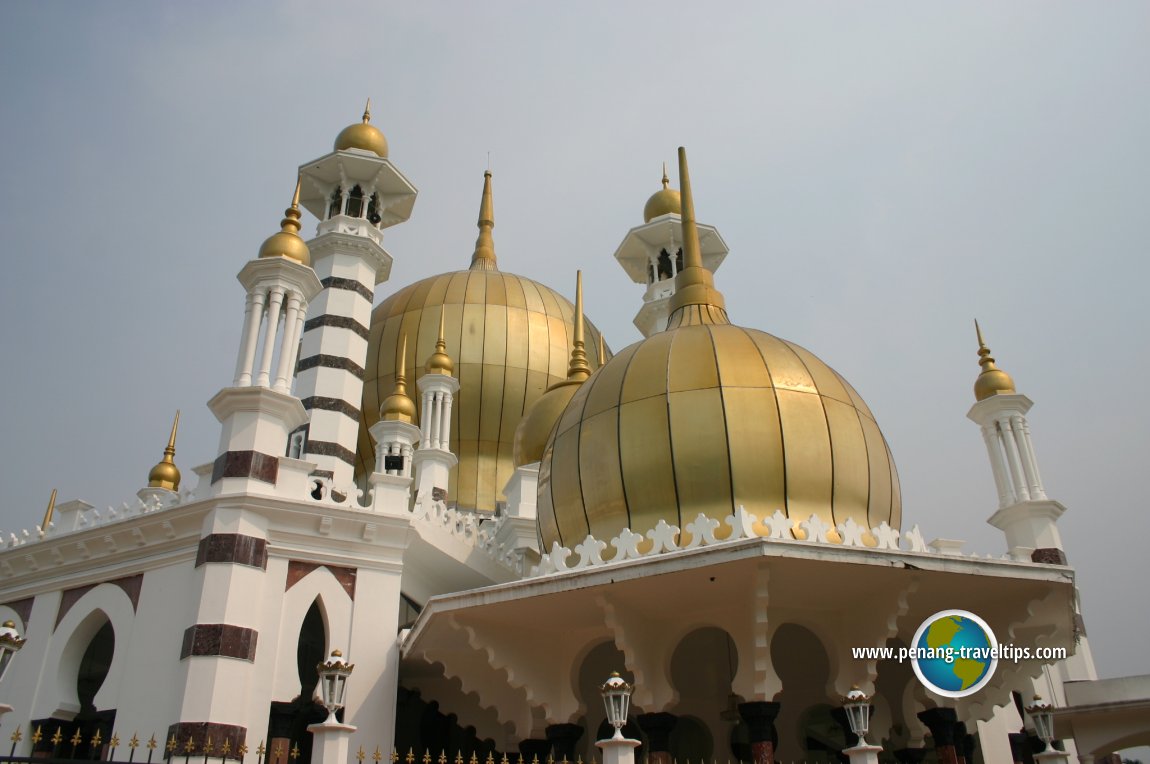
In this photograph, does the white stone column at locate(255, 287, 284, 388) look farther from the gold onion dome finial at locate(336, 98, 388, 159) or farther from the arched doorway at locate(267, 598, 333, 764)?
the gold onion dome finial at locate(336, 98, 388, 159)

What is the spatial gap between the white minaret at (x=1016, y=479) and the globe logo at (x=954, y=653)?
19.5 ft

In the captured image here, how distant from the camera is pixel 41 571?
13.3 metres

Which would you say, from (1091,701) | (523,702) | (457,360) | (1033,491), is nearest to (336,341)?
(457,360)

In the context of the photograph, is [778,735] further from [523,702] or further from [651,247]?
[651,247]

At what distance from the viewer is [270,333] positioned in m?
12.8

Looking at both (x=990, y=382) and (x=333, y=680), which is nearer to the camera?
(x=333, y=680)

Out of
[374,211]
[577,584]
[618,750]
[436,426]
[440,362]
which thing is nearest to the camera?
[618,750]

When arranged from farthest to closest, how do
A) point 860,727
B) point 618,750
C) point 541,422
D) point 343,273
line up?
1. point 343,273
2. point 541,422
3. point 860,727
4. point 618,750

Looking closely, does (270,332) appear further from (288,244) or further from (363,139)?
(363,139)

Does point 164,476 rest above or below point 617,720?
above

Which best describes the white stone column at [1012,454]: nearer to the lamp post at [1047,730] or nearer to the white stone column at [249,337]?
the lamp post at [1047,730]

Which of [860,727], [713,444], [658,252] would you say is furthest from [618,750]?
[658,252]

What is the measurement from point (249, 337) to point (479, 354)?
8.82 m

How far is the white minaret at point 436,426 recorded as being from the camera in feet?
58.7
